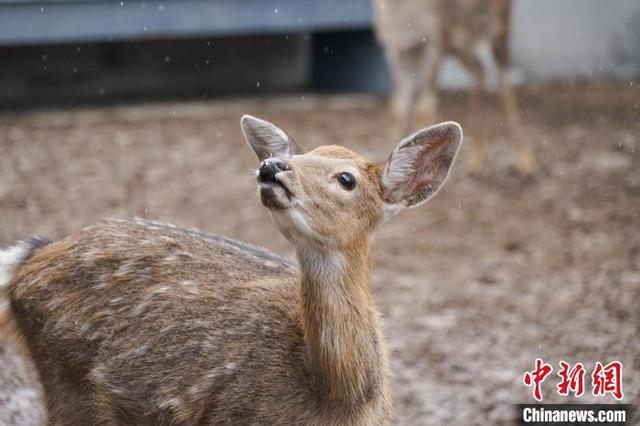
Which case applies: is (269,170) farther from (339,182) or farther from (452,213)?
(452,213)

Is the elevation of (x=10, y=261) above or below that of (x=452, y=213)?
above

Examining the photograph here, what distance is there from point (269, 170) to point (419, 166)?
83cm

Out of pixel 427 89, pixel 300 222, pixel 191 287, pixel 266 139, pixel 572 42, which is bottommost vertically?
pixel 191 287

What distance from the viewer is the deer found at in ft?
12.7

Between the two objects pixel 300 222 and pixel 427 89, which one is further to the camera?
pixel 427 89

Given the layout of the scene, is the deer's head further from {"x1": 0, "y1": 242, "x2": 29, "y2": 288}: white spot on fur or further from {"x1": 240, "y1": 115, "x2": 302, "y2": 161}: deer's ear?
{"x1": 0, "y1": 242, "x2": 29, "y2": 288}: white spot on fur

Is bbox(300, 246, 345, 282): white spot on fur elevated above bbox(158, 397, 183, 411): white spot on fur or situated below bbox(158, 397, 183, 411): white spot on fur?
above

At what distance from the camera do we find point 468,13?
1148cm

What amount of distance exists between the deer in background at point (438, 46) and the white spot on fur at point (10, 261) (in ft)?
22.1

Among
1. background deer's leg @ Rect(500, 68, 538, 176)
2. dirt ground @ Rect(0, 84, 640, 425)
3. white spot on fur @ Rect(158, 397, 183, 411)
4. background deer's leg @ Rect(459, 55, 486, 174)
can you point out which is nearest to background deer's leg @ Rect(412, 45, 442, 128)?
background deer's leg @ Rect(459, 55, 486, 174)

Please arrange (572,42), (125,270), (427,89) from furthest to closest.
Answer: (572,42) → (427,89) → (125,270)

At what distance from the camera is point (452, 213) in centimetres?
922

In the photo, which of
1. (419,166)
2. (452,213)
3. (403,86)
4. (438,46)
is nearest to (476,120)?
(438,46)

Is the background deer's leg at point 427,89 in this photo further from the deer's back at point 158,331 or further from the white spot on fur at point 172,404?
the white spot on fur at point 172,404
